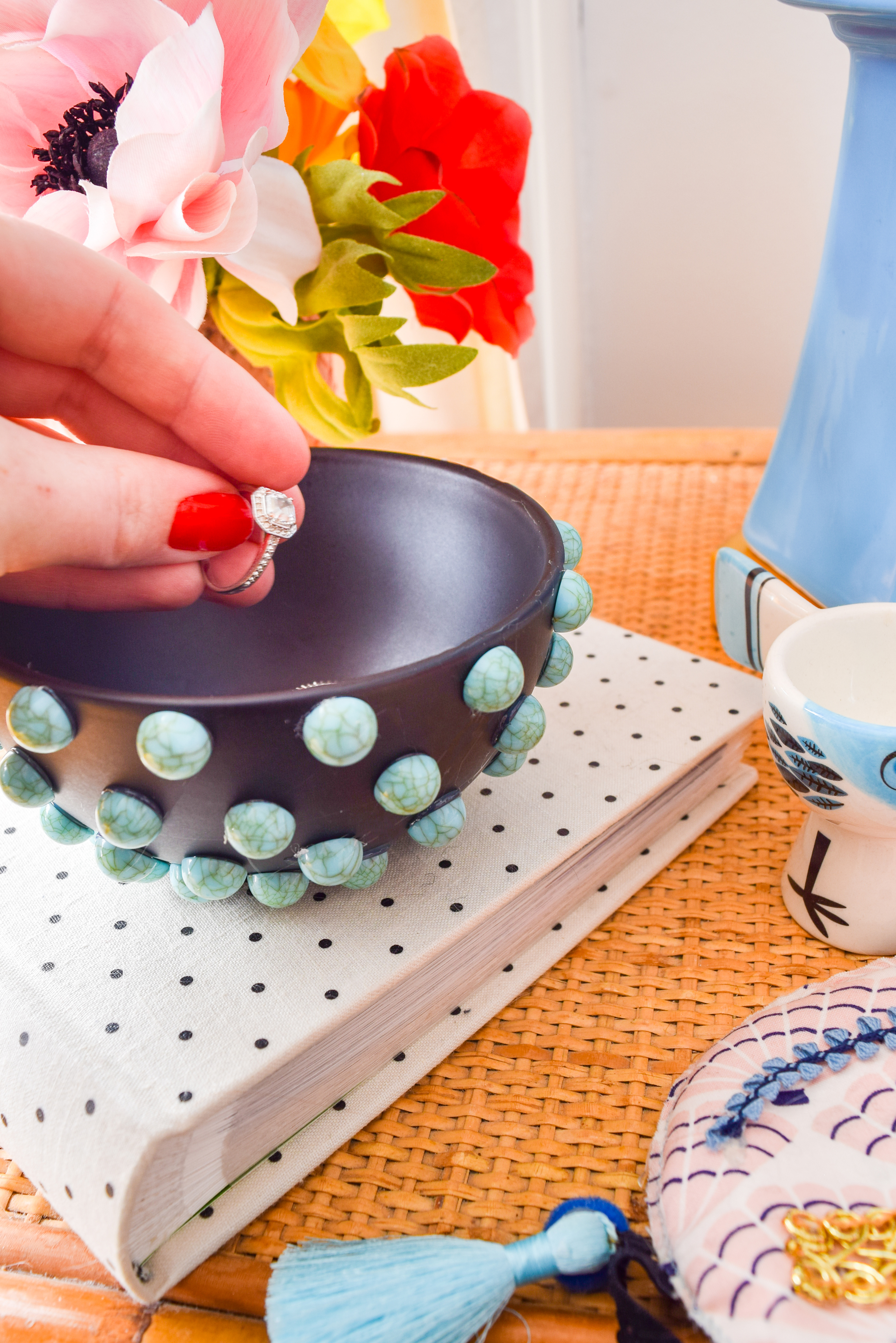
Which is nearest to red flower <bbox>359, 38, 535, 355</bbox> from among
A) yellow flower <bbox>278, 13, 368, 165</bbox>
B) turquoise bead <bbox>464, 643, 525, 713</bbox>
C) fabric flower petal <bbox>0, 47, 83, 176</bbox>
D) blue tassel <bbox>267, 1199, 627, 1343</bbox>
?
yellow flower <bbox>278, 13, 368, 165</bbox>

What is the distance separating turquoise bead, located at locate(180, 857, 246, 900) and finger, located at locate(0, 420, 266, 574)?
77mm

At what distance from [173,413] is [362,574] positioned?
4.1 inches

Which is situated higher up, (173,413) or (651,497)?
(173,413)

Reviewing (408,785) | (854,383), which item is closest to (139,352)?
(408,785)

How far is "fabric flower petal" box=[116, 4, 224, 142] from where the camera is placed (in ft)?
0.94

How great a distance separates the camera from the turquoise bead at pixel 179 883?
266mm

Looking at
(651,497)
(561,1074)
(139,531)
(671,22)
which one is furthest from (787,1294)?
(671,22)

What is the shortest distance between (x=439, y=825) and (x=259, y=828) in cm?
5

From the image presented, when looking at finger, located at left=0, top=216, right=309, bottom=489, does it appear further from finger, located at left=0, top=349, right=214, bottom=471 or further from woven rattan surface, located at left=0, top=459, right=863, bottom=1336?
woven rattan surface, located at left=0, top=459, right=863, bottom=1336

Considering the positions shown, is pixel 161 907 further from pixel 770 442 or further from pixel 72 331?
pixel 770 442

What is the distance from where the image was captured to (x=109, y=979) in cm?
27

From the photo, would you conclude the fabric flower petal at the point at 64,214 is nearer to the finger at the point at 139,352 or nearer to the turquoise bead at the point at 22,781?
the finger at the point at 139,352

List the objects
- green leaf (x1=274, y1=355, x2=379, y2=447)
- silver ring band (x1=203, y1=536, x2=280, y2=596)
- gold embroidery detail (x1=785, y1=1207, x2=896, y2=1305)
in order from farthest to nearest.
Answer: green leaf (x1=274, y1=355, x2=379, y2=447)
silver ring band (x1=203, y1=536, x2=280, y2=596)
gold embroidery detail (x1=785, y1=1207, x2=896, y2=1305)

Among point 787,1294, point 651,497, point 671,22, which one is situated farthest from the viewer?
point 671,22
